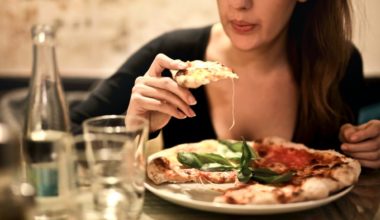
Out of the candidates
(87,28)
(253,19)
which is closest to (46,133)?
(253,19)

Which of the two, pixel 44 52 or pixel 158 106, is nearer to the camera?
pixel 44 52

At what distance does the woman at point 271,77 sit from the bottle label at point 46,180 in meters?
0.47

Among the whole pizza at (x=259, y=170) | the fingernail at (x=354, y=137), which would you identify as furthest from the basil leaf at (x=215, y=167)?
the fingernail at (x=354, y=137)

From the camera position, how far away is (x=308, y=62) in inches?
55.5

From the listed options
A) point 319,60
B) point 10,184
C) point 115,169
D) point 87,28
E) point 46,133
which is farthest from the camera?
point 87,28

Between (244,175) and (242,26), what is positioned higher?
(242,26)

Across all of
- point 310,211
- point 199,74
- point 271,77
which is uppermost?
point 199,74

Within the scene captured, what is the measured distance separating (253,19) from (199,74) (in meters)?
0.30

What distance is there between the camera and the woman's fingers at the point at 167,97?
963mm

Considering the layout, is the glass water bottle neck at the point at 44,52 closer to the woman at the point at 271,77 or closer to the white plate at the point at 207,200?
the white plate at the point at 207,200

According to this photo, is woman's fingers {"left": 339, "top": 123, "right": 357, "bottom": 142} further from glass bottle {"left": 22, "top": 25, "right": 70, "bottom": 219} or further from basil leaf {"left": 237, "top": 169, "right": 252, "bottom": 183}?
glass bottle {"left": 22, "top": 25, "right": 70, "bottom": 219}

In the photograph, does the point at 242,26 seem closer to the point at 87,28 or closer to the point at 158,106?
the point at 158,106

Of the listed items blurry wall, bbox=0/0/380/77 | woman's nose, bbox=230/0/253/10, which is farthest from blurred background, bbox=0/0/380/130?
woman's nose, bbox=230/0/253/10

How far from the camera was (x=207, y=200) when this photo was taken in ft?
2.79
